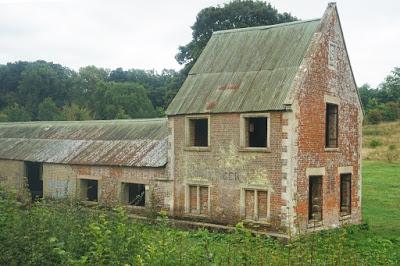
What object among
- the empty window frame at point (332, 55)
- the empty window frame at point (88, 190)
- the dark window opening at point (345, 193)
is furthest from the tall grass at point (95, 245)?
the empty window frame at point (88, 190)

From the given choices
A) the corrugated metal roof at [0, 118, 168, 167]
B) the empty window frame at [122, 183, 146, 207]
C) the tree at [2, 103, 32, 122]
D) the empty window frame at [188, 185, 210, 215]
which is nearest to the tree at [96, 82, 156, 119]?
the tree at [2, 103, 32, 122]

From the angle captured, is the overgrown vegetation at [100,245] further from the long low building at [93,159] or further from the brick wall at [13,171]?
the brick wall at [13,171]

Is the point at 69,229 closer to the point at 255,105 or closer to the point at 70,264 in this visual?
the point at 70,264

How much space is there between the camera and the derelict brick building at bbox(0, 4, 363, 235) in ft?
62.8

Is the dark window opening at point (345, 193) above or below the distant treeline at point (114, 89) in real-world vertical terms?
below

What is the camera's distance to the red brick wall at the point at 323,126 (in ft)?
63.7

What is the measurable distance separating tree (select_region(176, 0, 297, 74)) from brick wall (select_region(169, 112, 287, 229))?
2180 cm

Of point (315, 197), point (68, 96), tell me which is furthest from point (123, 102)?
point (315, 197)

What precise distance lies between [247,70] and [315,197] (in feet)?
18.6

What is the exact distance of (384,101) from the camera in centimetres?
8288

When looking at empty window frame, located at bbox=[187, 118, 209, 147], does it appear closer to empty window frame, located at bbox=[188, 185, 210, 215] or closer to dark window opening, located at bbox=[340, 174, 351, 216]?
empty window frame, located at bbox=[188, 185, 210, 215]

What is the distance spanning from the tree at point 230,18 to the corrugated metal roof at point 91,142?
1587 centimetres

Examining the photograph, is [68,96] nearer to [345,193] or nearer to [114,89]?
[114,89]

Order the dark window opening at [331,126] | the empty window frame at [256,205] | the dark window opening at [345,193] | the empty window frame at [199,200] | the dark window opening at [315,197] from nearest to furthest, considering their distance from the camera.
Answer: the empty window frame at [256,205], the dark window opening at [315,197], the empty window frame at [199,200], the dark window opening at [331,126], the dark window opening at [345,193]
